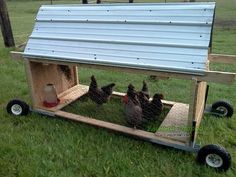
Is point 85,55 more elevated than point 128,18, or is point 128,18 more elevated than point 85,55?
point 128,18

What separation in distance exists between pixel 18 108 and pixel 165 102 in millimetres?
2032

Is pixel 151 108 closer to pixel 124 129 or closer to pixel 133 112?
pixel 133 112

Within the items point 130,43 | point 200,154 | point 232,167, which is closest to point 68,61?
point 130,43

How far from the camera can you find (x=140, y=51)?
3.29 meters

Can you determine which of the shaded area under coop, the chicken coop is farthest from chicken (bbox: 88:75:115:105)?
the chicken coop

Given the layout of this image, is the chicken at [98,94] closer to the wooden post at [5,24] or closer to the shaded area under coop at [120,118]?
the shaded area under coop at [120,118]

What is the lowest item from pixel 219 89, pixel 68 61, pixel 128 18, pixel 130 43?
pixel 219 89

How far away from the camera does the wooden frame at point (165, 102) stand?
121 inches

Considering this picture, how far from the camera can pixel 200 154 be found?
10.2ft

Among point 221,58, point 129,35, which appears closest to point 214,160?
point 221,58

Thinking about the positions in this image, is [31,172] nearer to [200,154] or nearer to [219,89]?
[200,154]

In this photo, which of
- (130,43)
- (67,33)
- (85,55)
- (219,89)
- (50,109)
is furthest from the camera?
(219,89)

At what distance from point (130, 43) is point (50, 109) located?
1577 millimetres

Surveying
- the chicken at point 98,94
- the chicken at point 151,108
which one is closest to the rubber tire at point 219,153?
the chicken at point 151,108
